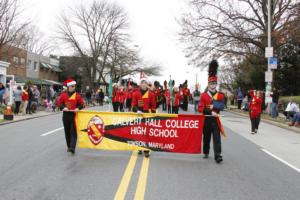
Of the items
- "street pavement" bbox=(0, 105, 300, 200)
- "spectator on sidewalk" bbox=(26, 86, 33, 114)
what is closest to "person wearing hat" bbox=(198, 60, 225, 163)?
"street pavement" bbox=(0, 105, 300, 200)

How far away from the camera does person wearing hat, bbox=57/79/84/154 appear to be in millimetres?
9906

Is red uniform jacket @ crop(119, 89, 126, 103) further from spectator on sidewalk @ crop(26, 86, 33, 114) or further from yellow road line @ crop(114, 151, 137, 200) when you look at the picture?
yellow road line @ crop(114, 151, 137, 200)

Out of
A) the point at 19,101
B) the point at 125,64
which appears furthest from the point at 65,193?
the point at 125,64

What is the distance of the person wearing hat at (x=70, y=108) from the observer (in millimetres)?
9906

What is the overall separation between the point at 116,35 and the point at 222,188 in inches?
2470

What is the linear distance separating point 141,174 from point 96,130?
2.49m

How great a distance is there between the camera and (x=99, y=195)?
619cm

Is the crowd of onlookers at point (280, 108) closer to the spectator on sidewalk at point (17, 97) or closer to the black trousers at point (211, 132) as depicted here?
the black trousers at point (211, 132)

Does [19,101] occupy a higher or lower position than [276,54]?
lower

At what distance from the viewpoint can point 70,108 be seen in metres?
10.0

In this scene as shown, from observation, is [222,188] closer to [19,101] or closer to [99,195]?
[99,195]

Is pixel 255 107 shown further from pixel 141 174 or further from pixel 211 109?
pixel 141 174

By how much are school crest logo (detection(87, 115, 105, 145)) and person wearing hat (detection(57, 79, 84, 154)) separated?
1.30 feet

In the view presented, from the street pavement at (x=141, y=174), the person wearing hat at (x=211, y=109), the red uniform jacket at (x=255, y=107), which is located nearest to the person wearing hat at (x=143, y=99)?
the street pavement at (x=141, y=174)
